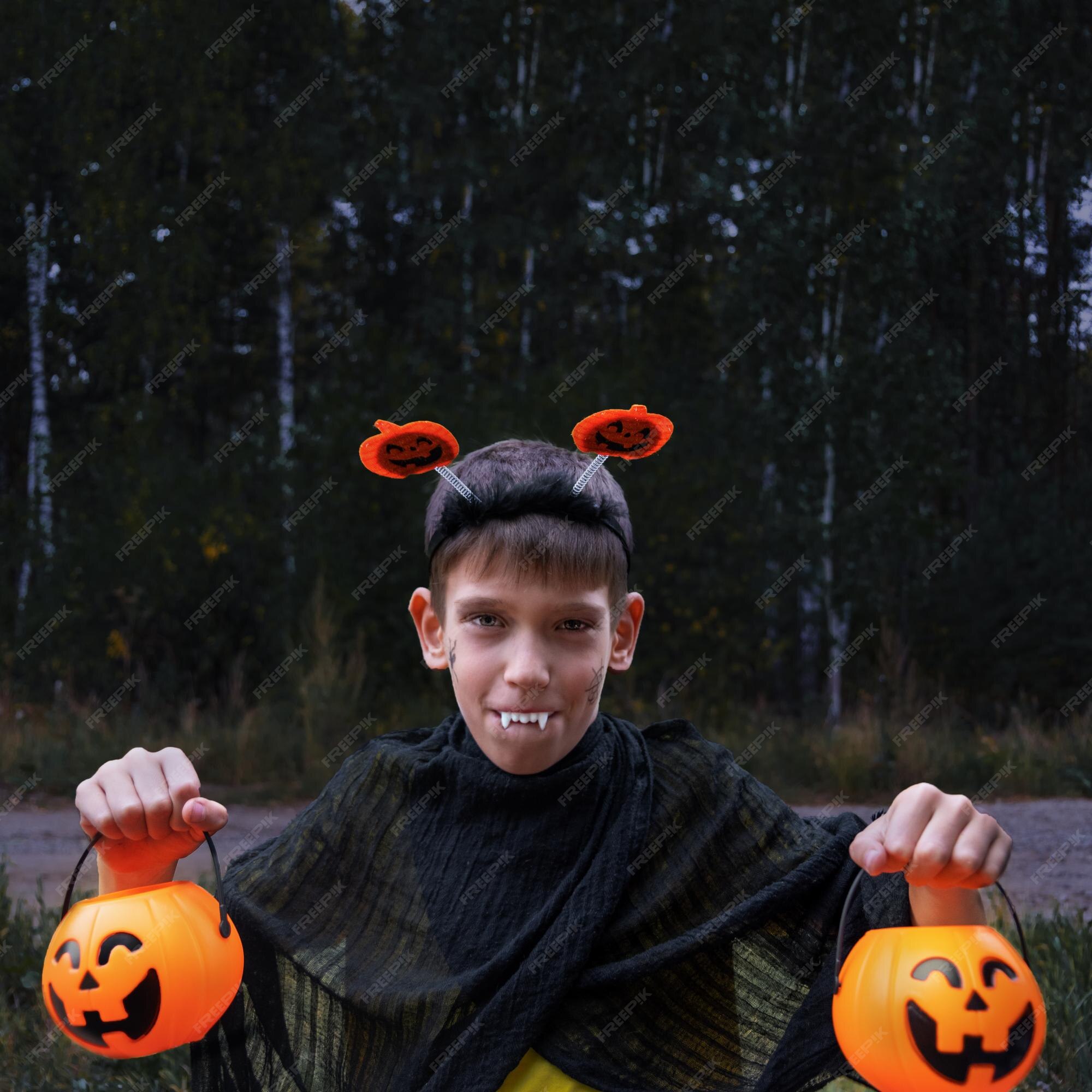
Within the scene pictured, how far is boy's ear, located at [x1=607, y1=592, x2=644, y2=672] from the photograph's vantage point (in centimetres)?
229

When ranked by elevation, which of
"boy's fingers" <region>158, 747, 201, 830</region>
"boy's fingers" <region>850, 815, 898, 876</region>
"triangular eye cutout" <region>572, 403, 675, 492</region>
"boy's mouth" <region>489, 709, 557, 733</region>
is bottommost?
"boy's fingers" <region>158, 747, 201, 830</region>

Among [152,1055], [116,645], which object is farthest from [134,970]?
[116,645]

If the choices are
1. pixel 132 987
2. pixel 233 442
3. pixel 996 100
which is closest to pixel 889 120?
pixel 996 100

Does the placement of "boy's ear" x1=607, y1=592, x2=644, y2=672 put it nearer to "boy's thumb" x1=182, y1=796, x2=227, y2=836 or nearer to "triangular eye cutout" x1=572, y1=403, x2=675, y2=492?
"triangular eye cutout" x1=572, y1=403, x2=675, y2=492

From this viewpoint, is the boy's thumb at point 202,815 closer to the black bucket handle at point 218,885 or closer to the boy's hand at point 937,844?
the black bucket handle at point 218,885

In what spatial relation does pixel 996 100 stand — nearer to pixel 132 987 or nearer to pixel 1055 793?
pixel 1055 793

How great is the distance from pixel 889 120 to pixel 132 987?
1053 centimetres

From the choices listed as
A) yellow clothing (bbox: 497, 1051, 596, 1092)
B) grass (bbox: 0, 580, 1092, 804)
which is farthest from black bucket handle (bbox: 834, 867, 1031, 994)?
grass (bbox: 0, 580, 1092, 804)

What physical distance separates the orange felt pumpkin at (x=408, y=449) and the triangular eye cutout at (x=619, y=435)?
26 centimetres

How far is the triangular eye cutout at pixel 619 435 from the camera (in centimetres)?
225

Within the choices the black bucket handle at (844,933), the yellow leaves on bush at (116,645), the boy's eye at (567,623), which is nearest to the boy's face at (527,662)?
the boy's eye at (567,623)

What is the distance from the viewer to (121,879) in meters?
1.99

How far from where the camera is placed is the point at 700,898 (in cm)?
220

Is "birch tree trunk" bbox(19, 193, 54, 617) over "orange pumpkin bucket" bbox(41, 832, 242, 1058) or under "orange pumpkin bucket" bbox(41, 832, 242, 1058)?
over
